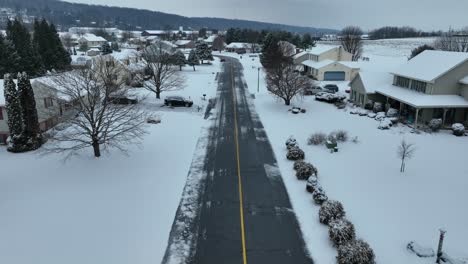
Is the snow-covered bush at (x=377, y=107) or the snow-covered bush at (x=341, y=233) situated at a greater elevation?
the snow-covered bush at (x=377, y=107)

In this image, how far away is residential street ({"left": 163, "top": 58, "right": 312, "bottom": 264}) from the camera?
15133 millimetres

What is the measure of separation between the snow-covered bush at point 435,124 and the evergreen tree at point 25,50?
59.7m

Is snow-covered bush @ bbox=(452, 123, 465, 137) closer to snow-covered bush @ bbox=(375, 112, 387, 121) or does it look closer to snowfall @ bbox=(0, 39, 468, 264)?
snowfall @ bbox=(0, 39, 468, 264)

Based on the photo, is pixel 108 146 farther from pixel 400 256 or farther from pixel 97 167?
pixel 400 256

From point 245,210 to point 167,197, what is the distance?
4783 mm

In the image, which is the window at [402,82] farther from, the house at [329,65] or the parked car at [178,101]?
the parked car at [178,101]

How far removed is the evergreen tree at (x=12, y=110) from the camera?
2832 centimetres

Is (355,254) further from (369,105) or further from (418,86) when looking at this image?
(369,105)

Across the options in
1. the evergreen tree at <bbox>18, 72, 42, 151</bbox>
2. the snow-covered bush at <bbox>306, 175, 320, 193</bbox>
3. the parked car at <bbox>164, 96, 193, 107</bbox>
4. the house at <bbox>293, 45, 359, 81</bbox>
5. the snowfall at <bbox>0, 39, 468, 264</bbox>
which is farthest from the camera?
the house at <bbox>293, 45, 359, 81</bbox>

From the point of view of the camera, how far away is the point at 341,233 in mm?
15273

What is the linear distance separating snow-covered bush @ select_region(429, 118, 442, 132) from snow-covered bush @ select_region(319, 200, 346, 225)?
68.6 ft

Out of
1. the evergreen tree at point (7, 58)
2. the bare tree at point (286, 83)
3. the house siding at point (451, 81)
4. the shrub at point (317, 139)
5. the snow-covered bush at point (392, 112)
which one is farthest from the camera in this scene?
the evergreen tree at point (7, 58)

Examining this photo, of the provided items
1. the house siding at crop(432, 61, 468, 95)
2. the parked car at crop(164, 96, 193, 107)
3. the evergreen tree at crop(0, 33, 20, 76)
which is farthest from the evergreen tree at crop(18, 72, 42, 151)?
the house siding at crop(432, 61, 468, 95)

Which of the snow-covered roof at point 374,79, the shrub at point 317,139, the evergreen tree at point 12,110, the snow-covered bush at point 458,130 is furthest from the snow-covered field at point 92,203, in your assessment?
the snow-covered roof at point 374,79
